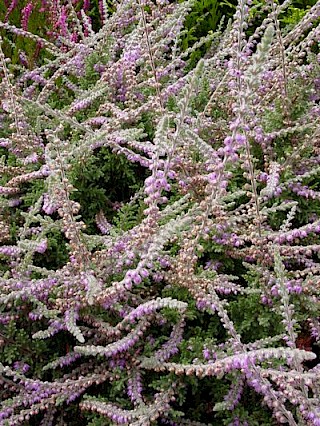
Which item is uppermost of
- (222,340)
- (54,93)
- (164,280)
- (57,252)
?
(54,93)

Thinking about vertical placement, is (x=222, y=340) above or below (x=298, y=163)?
below

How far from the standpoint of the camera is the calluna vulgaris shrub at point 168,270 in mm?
1490

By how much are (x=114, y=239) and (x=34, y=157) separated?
56 cm

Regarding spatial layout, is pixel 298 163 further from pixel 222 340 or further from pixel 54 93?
pixel 54 93

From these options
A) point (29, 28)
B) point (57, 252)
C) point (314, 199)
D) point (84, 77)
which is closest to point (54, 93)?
point (84, 77)

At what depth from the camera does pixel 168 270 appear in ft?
6.34

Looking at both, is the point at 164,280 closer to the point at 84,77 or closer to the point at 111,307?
the point at 111,307

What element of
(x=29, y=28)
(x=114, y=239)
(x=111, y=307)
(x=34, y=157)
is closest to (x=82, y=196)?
(x=34, y=157)

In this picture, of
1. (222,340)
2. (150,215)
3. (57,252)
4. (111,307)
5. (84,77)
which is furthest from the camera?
(84,77)

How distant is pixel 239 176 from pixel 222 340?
2.15 feet

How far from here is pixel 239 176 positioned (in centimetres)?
223

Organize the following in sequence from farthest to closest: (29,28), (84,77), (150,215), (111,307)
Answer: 1. (29,28)
2. (84,77)
3. (111,307)
4. (150,215)

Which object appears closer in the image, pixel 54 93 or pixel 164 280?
pixel 164 280

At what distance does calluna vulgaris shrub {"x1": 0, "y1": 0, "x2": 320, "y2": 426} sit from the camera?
1490 millimetres
